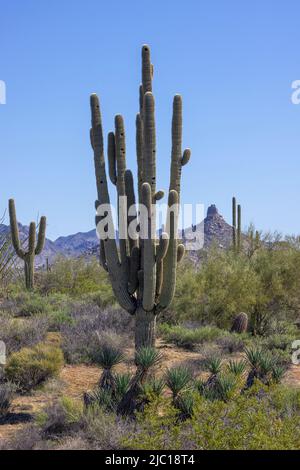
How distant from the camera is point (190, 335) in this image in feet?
44.7

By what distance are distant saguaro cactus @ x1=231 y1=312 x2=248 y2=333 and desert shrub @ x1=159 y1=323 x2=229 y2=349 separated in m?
0.82

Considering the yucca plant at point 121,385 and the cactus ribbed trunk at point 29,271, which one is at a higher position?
the cactus ribbed trunk at point 29,271

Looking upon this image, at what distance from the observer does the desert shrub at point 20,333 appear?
39.5 feet

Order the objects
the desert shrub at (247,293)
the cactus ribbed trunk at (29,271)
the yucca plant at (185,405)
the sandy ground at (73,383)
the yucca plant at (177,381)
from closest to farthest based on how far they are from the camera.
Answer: the yucca plant at (185,405), the yucca plant at (177,381), the sandy ground at (73,383), the desert shrub at (247,293), the cactus ribbed trunk at (29,271)

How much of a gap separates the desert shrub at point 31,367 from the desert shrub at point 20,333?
143 cm

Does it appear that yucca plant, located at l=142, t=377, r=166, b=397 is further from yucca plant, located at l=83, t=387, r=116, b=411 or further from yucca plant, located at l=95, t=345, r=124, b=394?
yucca plant, located at l=95, t=345, r=124, b=394

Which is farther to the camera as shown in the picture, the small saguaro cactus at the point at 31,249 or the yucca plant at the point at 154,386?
the small saguaro cactus at the point at 31,249

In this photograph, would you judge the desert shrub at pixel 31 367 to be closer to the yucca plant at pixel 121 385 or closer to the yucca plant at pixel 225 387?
the yucca plant at pixel 121 385

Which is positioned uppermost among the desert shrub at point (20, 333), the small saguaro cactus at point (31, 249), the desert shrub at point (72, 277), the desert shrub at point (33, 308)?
the small saguaro cactus at point (31, 249)

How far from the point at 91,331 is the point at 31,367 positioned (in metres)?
3.20

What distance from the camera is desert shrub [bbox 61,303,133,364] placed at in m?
Answer: 11.8

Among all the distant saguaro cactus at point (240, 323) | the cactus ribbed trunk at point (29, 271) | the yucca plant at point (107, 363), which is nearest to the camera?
the yucca plant at point (107, 363)

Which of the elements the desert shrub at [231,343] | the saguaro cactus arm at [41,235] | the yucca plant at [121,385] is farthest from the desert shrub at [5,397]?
the saguaro cactus arm at [41,235]
